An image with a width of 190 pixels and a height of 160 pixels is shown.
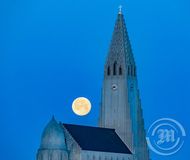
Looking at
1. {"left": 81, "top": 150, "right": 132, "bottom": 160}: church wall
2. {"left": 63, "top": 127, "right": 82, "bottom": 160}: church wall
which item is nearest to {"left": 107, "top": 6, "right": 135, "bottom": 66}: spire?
{"left": 81, "top": 150, "right": 132, "bottom": 160}: church wall

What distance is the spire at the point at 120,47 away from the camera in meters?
122

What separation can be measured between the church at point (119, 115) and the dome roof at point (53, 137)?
0.18 meters

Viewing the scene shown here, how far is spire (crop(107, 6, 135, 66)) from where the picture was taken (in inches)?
4811

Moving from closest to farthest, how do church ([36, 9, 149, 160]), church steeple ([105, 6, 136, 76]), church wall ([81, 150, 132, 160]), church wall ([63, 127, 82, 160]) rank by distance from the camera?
church wall ([81, 150, 132, 160]), church wall ([63, 127, 82, 160]), church ([36, 9, 149, 160]), church steeple ([105, 6, 136, 76])

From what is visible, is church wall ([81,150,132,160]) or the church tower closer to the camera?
church wall ([81,150,132,160])

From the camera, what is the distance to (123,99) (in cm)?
12044

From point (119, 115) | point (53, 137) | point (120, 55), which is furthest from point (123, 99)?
point (53, 137)

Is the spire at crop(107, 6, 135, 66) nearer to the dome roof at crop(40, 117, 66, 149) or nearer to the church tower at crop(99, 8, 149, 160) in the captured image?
the church tower at crop(99, 8, 149, 160)

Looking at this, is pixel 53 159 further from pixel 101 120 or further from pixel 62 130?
pixel 101 120

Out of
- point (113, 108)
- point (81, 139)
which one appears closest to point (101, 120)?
point (113, 108)

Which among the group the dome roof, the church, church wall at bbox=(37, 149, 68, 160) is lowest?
church wall at bbox=(37, 149, 68, 160)

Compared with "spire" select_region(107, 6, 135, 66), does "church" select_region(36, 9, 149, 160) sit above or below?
below

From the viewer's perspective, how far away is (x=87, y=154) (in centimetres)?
10956

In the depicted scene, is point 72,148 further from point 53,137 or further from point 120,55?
point 120,55
